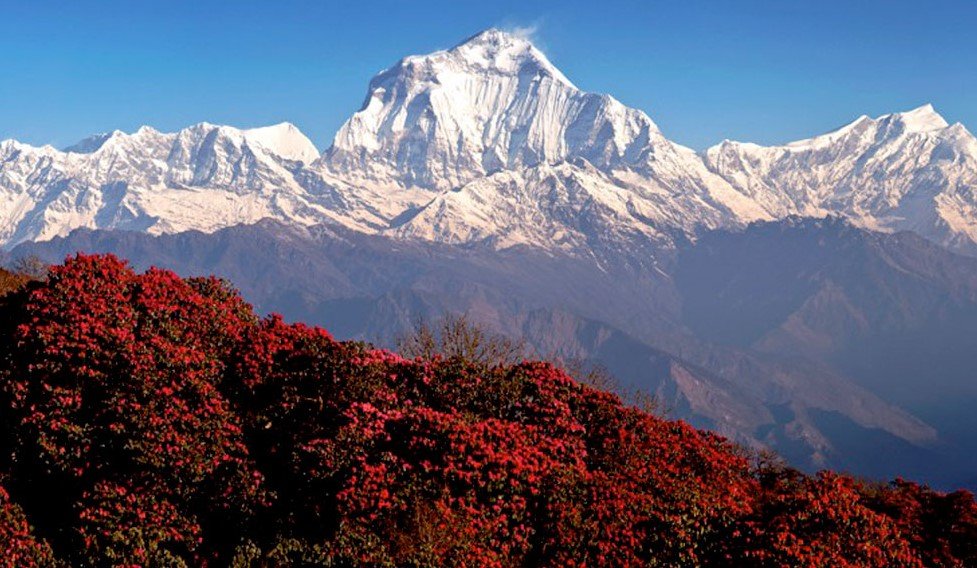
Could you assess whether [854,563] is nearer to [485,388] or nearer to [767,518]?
[767,518]

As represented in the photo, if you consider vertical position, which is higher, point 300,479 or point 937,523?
point 937,523

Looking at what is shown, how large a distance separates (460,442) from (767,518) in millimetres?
12310

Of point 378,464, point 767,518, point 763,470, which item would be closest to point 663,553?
point 767,518

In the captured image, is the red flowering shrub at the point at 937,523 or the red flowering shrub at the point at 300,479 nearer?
the red flowering shrub at the point at 300,479

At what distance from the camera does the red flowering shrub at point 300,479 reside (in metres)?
35.0

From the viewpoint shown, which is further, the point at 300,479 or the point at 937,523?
the point at 937,523

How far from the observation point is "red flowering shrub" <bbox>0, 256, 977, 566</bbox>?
115 ft

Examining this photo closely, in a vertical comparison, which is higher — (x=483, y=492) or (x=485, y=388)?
(x=485, y=388)

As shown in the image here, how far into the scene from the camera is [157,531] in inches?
1382

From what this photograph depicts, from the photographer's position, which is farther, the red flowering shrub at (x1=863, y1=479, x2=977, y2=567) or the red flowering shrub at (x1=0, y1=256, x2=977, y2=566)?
the red flowering shrub at (x1=863, y1=479, x2=977, y2=567)

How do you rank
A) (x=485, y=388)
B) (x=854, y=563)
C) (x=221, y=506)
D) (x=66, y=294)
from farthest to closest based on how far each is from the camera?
(x=485, y=388) < (x=66, y=294) < (x=221, y=506) < (x=854, y=563)

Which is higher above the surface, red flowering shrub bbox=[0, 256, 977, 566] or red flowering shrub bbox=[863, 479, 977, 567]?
red flowering shrub bbox=[863, 479, 977, 567]

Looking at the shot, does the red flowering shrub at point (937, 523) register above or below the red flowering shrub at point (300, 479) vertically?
above

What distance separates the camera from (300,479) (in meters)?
37.6
